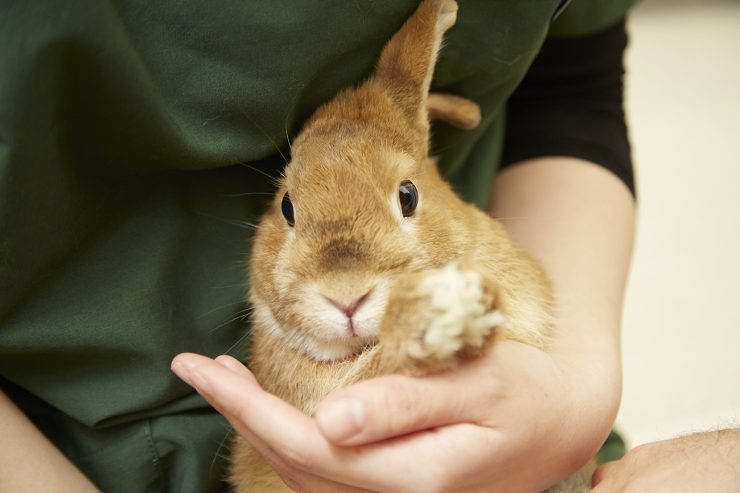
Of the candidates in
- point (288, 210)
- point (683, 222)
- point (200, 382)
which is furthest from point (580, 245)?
point (683, 222)

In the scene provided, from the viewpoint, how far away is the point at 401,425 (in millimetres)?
1006

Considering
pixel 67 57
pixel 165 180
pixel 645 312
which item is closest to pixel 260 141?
pixel 165 180

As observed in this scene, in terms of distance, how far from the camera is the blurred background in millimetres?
2953

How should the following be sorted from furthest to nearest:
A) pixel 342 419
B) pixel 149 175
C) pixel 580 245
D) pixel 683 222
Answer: pixel 683 222, pixel 580 245, pixel 149 175, pixel 342 419

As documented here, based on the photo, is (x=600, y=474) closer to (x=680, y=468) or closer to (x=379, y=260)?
(x=680, y=468)

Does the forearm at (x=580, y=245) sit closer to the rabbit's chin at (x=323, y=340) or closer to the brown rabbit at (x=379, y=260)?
the brown rabbit at (x=379, y=260)

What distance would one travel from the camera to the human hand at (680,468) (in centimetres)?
117

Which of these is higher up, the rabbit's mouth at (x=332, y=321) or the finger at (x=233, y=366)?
the rabbit's mouth at (x=332, y=321)

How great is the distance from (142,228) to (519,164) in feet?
3.52

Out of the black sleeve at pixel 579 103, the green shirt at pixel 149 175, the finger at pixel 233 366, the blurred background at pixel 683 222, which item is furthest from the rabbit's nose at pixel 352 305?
the blurred background at pixel 683 222

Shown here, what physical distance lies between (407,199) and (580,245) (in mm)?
641

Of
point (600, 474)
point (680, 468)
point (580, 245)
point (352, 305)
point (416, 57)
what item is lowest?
point (600, 474)

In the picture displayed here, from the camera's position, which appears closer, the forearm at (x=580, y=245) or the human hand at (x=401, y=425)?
the human hand at (x=401, y=425)

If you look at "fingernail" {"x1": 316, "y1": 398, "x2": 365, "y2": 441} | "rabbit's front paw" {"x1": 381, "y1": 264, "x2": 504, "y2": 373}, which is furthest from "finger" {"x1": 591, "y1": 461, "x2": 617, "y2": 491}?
"fingernail" {"x1": 316, "y1": 398, "x2": 365, "y2": 441}
